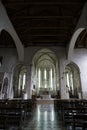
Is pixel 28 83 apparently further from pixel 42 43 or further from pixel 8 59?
pixel 42 43

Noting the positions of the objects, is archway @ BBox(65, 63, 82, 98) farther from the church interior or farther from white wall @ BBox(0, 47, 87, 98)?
white wall @ BBox(0, 47, 87, 98)

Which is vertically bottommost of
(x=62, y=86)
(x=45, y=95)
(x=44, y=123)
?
(x=44, y=123)

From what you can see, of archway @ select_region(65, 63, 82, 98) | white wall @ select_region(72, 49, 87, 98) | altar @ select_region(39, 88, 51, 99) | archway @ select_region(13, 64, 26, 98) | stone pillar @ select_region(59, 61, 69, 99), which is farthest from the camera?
archway @ select_region(13, 64, 26, 98)

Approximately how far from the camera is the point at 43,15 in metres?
7.44

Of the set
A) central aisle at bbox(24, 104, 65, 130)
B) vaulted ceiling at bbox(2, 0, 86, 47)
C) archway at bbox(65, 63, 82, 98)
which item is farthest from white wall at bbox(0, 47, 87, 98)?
central aisle at bbox(24, 104, 65, 130)

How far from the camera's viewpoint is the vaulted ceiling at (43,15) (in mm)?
6188

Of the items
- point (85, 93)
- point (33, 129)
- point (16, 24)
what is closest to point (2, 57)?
point (16, 24)

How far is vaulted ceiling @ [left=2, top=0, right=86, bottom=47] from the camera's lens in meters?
6.19

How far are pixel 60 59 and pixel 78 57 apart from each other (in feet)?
6.91

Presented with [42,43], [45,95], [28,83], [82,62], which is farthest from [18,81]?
[82,62]

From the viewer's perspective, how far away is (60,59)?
1210 cm

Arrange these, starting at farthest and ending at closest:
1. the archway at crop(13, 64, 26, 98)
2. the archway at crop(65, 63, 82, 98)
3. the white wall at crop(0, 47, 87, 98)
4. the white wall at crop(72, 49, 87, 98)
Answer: the archway at crop(13, 64, 26, 98) → the archway at crop(65, 63, 82, 98) → the white wall at crop(0, 47, 87, 98) → the white wall at crop(72, 49, 87, 98)

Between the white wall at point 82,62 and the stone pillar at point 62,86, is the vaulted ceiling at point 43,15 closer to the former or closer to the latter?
the white wall at point 82,62

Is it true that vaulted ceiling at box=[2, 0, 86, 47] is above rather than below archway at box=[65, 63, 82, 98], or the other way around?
above
